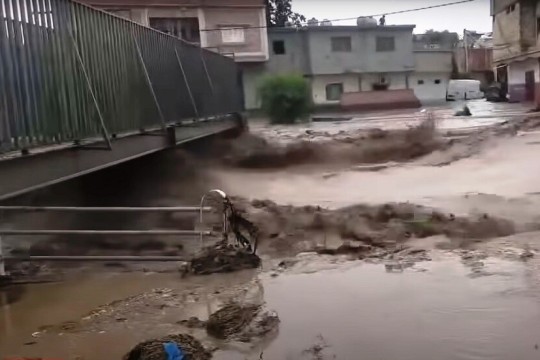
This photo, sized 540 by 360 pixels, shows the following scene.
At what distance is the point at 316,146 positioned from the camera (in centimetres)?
2236

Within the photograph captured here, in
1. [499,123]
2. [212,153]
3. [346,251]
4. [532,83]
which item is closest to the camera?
[346,251]

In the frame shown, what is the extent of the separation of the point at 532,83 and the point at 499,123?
15.5 meters

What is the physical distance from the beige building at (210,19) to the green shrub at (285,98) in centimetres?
281

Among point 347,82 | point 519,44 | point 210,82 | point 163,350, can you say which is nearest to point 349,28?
point 347,82

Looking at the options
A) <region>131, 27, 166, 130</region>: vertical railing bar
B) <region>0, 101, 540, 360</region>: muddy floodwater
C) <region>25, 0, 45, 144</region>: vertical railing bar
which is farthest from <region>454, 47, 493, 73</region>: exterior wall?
<region>25, 0, 45, 144</region>: vertical railing bar

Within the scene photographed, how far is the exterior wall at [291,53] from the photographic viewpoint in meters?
43.8

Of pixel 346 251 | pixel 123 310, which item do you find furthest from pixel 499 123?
pixel 123 310

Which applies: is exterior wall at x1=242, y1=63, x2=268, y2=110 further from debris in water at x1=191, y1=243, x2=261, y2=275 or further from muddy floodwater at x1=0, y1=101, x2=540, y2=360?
debris in water at x1=191, y1=243, x2=261, y2=275

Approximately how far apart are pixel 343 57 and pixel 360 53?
4.58 ft

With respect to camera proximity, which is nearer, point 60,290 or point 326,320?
point 326,320

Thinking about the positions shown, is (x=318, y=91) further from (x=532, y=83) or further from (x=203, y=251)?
(x=203, y=251)

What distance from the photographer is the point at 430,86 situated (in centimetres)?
5184

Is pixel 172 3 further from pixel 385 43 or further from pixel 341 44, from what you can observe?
pixel 385 43

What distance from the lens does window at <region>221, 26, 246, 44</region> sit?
37.8 meters
